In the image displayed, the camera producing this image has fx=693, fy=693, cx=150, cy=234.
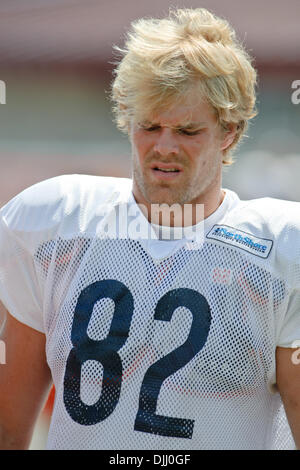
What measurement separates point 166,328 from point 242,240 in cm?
24

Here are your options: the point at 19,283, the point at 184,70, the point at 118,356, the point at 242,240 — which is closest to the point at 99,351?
the point at 118,356

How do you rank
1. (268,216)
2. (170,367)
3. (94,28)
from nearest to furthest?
(170,367)
(268,216)
(94,28)

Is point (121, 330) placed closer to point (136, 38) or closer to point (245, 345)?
point (245, 345)

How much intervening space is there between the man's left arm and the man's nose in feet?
1.47

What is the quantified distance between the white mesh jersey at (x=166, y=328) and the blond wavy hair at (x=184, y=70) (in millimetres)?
240

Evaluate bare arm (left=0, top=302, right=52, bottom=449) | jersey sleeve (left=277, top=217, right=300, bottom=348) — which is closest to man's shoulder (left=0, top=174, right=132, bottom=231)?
bare arm (left=0, top=302, right=52, bottom=449)

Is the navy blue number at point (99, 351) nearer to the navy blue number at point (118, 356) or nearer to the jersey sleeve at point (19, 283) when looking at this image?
the navy blue number at point (118, 356)

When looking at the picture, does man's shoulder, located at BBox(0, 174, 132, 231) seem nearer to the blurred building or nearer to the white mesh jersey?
the white mesh jersey

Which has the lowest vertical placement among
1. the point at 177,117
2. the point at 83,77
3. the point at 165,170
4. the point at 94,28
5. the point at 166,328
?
the point at 166,328

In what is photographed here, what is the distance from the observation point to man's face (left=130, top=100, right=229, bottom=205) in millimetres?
1372

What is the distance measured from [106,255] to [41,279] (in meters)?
0.15

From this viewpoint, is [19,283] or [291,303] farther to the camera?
[19,283]

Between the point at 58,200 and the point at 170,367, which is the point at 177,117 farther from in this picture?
the point at 170,367

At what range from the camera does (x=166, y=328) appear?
1.37 meters
